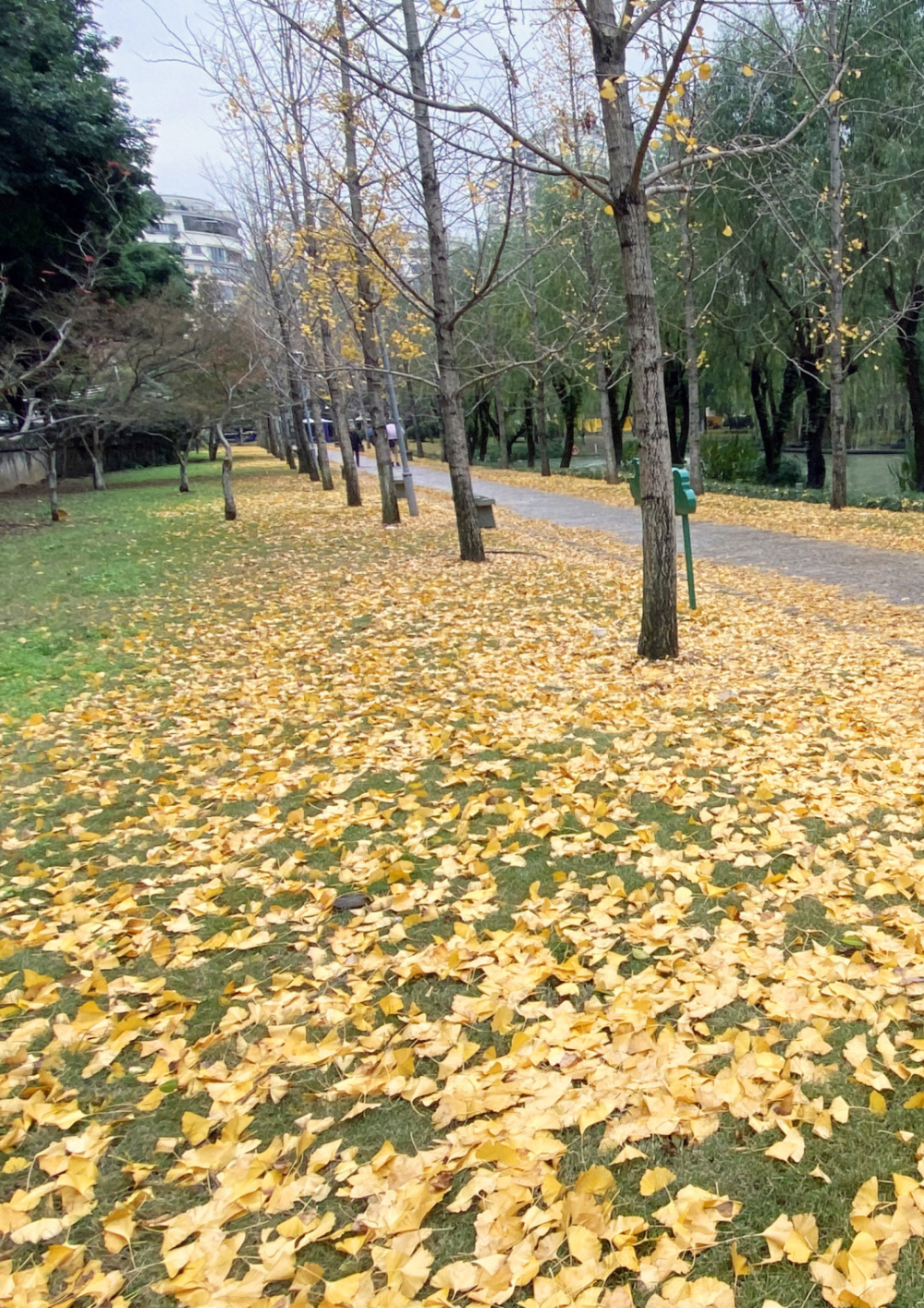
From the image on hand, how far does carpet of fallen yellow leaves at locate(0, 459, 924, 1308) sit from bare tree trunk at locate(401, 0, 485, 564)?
5.16 metres

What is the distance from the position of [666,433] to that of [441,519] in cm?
1047

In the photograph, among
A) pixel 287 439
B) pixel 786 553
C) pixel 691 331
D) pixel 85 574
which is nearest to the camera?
pixel 85 574

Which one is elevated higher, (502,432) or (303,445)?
(502,432)

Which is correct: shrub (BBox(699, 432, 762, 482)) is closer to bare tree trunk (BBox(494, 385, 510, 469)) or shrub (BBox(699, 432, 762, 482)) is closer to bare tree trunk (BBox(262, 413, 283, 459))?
bare tree trunk (BBox(494, 385, 510, 469))

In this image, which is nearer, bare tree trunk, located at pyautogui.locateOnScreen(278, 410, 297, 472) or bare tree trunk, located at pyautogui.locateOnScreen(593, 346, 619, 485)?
bare tree trunk, located at pyautogui.locateOnScreen(593, 346, 619, 485)

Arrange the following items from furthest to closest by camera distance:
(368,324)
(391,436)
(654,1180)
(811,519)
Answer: (391,436)
(811,519)
(368,324)
(654,1180)

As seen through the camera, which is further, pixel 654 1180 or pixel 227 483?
pixel 227 483

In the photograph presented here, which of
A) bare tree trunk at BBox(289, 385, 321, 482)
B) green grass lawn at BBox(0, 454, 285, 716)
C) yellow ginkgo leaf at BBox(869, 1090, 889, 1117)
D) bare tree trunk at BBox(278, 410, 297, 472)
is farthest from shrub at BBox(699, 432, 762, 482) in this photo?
yellow ginkgo leaf at BBox(869, 1090, 889, 1117)

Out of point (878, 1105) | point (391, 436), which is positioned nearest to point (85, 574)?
point (878, 1105)

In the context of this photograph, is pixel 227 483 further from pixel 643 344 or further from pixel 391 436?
pixel 391 436

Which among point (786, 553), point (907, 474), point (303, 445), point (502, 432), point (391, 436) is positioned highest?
point (391, 436)

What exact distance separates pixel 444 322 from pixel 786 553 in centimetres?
592

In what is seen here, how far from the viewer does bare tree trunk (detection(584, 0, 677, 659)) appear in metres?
5.57

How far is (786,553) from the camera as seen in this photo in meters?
12.3
